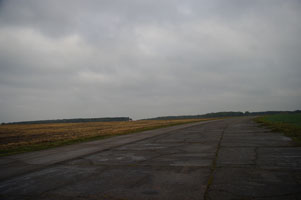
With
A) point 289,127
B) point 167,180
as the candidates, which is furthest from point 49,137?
point 289,127

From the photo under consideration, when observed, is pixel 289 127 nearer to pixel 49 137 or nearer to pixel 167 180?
pixel 167 180

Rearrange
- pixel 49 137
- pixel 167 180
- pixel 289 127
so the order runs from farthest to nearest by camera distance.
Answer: pixel 49 137
pixel 289 127
pixel 167 180

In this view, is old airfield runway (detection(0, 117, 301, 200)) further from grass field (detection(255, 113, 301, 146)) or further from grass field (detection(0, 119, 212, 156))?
grass field (detection(0, 119, 212, 156))

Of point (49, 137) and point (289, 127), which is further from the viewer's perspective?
point (49, 137)

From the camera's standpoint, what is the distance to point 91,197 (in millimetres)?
3764

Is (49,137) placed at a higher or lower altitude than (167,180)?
lower

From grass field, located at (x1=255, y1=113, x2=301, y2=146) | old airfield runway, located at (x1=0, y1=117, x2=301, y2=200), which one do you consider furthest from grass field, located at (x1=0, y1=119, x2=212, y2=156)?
grass field, located at (x1=255, y1=113, x2=301, y2=146)

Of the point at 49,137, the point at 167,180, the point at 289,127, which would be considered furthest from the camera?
the point at 49,137

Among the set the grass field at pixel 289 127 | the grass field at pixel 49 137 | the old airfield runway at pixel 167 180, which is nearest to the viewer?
the old airfield runway at pixel 167 180

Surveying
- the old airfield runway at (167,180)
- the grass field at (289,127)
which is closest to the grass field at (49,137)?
the old airfield runway at (167,180)

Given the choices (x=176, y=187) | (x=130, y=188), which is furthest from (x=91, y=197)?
(x=176, y=187)

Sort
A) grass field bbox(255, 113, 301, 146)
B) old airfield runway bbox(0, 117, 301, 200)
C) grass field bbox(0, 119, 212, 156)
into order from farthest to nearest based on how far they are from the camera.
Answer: grass field bbox(0, 119, 212, 156)
grass field bbox(255, 113, 301, 146)
old airfield runway bbox(0, 117, 301, 200)

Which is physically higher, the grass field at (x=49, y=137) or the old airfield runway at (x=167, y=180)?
the old airfield runway at (x=167, y=180)

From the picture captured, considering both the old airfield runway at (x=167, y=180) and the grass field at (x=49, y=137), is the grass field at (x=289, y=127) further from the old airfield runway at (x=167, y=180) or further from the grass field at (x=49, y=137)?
the grass field at (x=49, y=137)
